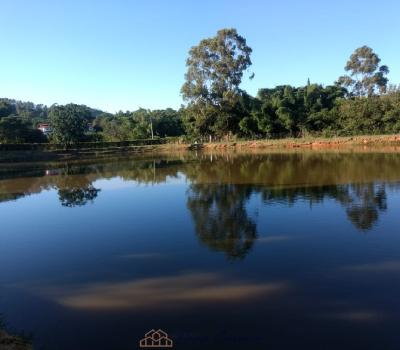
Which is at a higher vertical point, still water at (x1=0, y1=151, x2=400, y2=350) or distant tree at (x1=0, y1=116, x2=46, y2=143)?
distant tree at (x1=0, y1=116, x2=46, y2=143)

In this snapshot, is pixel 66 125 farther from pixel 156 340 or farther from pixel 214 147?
pixel 156 340


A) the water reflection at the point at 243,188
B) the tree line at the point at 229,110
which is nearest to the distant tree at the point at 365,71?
the tree line at the point at 229,110

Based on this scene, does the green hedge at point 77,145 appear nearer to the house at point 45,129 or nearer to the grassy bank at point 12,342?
the house at point 45,129

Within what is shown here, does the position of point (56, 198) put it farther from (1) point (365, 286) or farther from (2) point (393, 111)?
(2) point (393, 111)

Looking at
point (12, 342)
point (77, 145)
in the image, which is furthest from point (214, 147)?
point (12, 342)

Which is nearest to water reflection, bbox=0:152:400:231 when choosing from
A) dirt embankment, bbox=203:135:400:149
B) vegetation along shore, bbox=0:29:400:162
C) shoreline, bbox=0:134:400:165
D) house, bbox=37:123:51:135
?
dirt embankment, bbox=203:135:400:149

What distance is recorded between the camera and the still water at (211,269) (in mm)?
7570

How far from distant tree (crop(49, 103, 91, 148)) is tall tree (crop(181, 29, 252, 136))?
1760cm

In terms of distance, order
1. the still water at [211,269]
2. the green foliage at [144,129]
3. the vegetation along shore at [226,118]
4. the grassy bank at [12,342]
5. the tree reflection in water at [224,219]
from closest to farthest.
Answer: the grassy bank at [12,342], the still water at [211,269], the tree reflection in water at [224,219], the vegetation along shore at [226,118], the green foliage at [144,129]

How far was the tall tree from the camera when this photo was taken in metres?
66.0

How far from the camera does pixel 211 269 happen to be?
1065 centimetres

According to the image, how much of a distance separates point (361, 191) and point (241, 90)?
4950 cm

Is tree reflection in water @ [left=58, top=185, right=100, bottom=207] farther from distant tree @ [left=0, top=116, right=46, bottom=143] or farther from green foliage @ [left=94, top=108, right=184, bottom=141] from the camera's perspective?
green foliage @ [left=94, top=108, right=184, bottom=141]

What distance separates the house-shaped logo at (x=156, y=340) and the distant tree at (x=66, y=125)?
6255 centimetres
